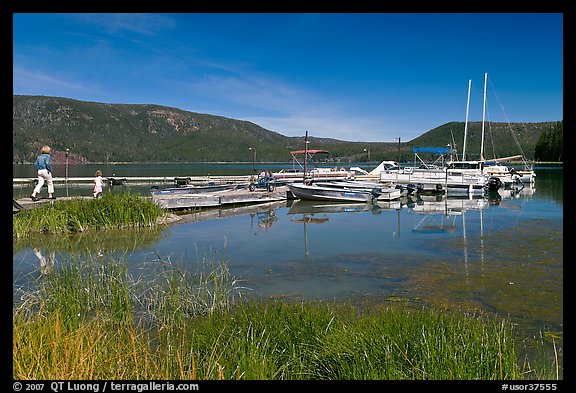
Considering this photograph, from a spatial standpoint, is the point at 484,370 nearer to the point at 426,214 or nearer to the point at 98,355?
the point at 98,355

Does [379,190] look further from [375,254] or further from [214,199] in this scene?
[375,254]

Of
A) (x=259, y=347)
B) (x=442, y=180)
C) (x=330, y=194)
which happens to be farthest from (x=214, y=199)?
(x=442, y=180)

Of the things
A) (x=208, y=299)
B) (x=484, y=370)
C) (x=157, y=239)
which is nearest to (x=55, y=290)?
(x=208, y=299)

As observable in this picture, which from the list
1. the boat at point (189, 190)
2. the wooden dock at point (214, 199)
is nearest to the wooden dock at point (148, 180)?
the boat at point (189, 190)

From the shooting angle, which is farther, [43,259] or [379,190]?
[379,190]

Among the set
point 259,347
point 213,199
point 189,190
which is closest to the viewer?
point 259,347

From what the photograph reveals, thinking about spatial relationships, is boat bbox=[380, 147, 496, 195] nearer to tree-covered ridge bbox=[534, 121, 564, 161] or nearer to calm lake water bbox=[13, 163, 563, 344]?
calm lake water bbox=[13, 163, 563, 344]

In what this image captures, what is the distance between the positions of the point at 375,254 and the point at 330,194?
17294 mm

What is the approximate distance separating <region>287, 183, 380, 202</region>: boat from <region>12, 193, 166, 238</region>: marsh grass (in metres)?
14.2

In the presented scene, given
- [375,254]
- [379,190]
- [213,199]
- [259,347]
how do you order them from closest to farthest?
[259,347] < [375,254] < [213,199] < [379,190]

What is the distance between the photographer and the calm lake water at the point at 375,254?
891 cm

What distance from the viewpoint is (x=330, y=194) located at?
1201 inches
